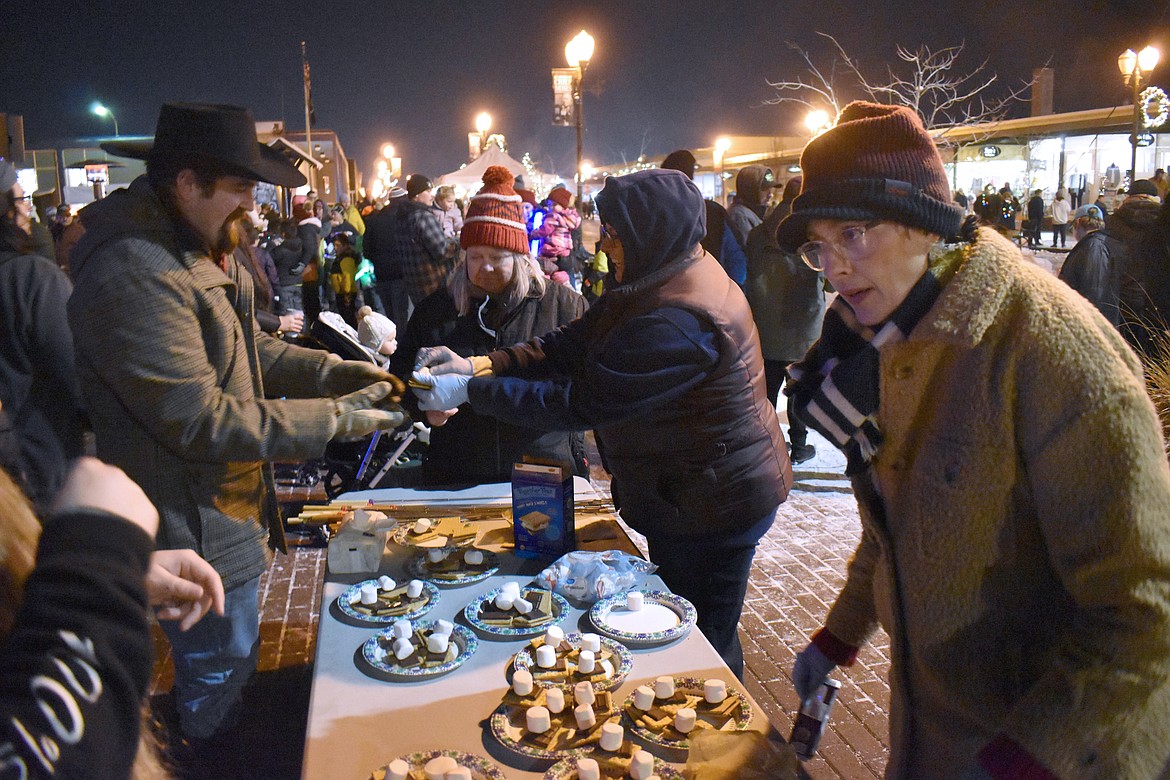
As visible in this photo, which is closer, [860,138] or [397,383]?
[860,138]

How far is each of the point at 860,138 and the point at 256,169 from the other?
5.85 ft

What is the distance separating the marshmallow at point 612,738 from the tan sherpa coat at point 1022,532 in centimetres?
57

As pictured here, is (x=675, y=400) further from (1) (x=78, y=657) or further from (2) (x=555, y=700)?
(1) (x=78, y=657)

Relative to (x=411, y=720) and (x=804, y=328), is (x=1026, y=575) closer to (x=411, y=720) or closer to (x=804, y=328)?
(x=411, y=720)

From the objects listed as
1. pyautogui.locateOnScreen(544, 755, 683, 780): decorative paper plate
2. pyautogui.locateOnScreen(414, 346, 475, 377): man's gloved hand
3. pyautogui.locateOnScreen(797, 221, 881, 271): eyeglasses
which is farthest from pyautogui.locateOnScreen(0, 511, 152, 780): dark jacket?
pyautogui.locateOnScreen(414, 346, 475, 377): man's gloved hand

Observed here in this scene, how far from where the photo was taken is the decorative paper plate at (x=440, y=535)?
2.82 m

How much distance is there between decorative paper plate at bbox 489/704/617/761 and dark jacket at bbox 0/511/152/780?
0.90m

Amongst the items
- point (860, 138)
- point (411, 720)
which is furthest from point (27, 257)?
point (860, 138)

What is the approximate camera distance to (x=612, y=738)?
5.56 feet

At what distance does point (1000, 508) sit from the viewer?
1.36m

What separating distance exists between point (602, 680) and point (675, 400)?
3.32 feet

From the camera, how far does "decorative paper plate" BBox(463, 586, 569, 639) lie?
217cm

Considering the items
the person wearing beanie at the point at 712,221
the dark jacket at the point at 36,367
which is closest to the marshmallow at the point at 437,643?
the dark jacket at the point at 36,367

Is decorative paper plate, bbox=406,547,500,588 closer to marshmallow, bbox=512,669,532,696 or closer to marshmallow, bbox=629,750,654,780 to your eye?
marshmallow, bbox=512,669,532,696
